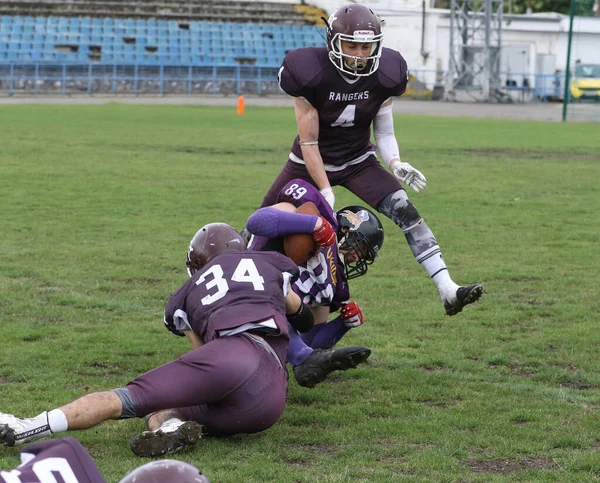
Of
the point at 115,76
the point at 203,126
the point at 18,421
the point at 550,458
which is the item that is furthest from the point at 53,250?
the point at 115,76

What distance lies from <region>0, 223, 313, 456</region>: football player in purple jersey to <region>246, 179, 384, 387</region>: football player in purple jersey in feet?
1.09

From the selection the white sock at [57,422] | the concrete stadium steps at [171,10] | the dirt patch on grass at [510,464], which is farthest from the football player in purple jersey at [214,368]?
the concrete stadium steps at [171,10]

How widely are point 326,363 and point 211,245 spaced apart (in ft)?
2.81

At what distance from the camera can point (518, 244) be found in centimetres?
986

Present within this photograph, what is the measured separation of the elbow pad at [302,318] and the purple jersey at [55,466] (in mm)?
2319

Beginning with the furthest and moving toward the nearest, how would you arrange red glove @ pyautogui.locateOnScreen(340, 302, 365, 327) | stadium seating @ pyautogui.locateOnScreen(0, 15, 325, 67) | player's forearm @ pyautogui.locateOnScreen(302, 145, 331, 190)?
1. stadium seating @ pyautogui.locateOnScreen(0, 15, 325, 67)
2. player's forearm @ pyautogui.locateOnScreen(302, 145, 331, 190)
3. red glove @ pyautogui.locateOnScreen(340, 302, 365, 327)

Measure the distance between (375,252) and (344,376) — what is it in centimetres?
74

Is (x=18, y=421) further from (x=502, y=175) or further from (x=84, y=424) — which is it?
(x=502, y=175)

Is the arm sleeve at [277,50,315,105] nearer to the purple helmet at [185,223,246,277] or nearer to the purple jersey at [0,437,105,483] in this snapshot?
the purple helmet at [185,223,246,277]

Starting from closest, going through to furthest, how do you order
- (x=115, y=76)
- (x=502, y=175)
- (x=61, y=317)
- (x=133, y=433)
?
1. (x=133, y=433)
2. (x=61, y=317)
3. (x=502, y=175)
4. (x=115, y=76)

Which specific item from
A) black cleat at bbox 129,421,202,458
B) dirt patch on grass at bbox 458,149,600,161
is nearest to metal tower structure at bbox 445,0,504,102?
dirt patch on grass at bbox 458,149,600,161

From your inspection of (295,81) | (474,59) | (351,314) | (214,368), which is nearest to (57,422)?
(214,368)

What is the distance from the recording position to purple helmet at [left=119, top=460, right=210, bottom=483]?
7.23ft

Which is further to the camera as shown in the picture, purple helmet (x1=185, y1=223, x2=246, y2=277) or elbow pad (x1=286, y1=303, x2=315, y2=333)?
elbow pad (x1=286, y1=303, x2=315, y2=333)
